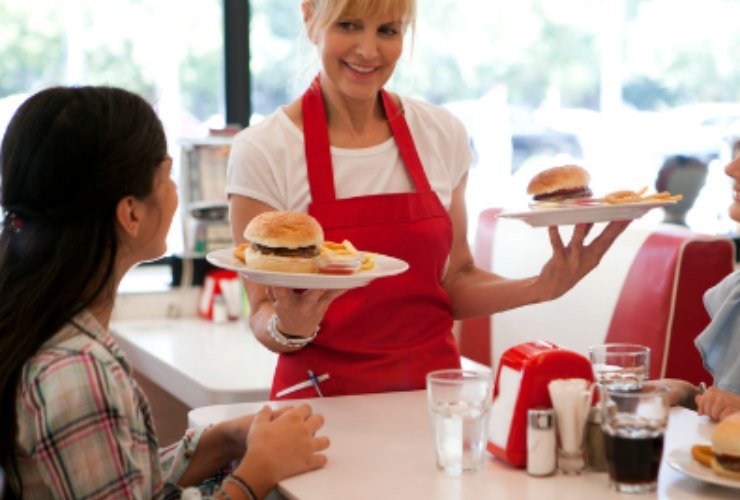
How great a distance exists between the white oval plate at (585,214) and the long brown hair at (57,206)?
802mm

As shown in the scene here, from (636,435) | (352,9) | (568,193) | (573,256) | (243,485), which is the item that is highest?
(352,9)

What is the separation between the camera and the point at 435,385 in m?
1.74

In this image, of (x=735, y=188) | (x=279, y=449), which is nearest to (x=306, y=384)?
(x=279, y=449)

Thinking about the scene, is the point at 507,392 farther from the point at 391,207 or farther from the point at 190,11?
the point at 190,11

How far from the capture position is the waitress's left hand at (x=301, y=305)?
2059 millimetres

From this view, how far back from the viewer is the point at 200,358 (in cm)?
342

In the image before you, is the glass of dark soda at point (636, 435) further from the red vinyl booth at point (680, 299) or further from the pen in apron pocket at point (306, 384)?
the red vinyl booth at point (680, 299)

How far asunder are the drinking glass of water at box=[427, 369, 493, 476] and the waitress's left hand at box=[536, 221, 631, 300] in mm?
603

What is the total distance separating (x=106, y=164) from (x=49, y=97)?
0.12 meters

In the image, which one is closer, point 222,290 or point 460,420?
point 460,420

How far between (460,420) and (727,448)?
0.37m

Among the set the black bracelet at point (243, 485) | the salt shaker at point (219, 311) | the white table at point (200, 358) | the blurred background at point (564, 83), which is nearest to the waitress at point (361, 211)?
the black bracelet at point (243, 485)

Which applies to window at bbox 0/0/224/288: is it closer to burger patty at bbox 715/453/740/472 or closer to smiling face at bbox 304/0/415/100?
smiling face at bbox 304/0/415/100

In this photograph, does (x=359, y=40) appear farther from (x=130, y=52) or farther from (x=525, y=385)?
(x=130, y=52)
